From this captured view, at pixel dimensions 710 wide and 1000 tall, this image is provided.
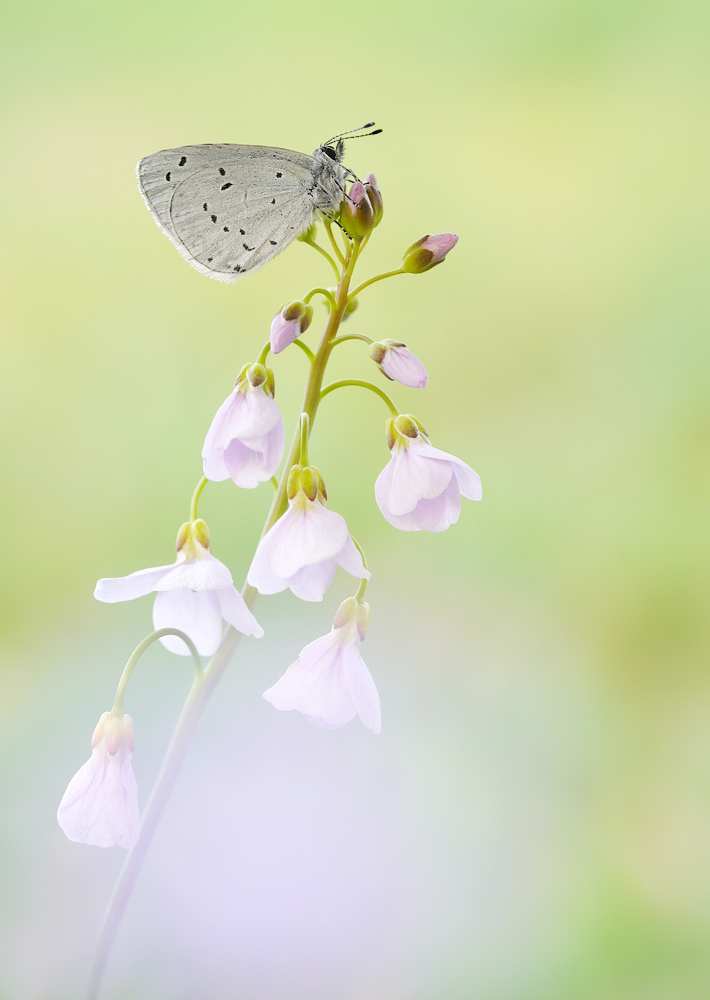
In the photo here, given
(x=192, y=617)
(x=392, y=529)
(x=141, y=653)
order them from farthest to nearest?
(x=392, y=529) < (x=192, y=617) < (x=141, y=653)

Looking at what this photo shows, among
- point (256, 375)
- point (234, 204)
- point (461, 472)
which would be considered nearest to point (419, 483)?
point (461, 472)

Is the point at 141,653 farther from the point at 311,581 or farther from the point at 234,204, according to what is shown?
the point at 234,204

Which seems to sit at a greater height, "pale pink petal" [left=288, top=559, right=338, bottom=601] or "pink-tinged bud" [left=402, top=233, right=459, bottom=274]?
"pink-tinged bud" [left=402, top=233, right=459, bottom=274]

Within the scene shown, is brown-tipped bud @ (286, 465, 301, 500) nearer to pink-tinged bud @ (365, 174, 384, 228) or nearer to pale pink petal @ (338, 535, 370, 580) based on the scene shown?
pale pink petal @ (338, 535, 370, 580)

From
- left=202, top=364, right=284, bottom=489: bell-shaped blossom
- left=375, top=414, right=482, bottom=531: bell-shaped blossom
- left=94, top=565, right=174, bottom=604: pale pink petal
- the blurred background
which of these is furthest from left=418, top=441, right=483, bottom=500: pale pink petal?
the blurred background

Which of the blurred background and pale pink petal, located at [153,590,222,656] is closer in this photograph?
pale pink petal, located at [153,590,222,656]

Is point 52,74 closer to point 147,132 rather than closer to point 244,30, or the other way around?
point 147,132
